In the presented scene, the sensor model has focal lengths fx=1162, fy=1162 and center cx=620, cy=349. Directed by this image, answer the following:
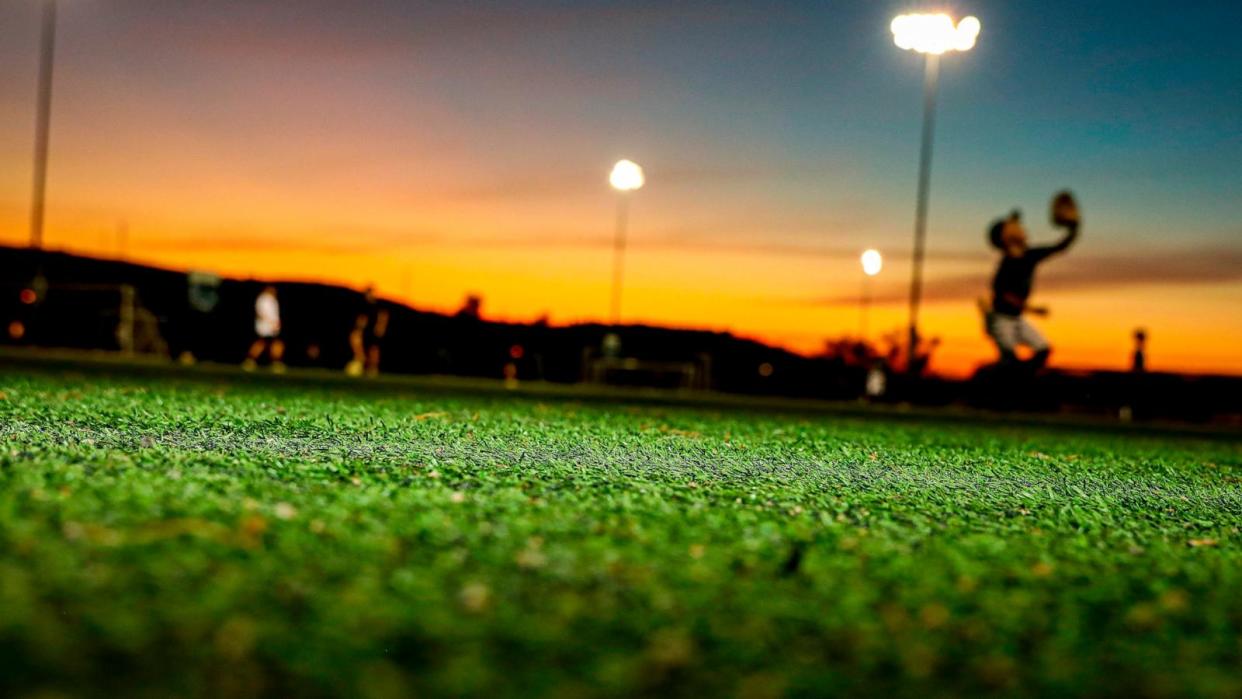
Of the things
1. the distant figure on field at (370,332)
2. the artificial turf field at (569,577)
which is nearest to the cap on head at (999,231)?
the artificial turf field at (569,577)

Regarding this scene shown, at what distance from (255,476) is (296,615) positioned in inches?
111

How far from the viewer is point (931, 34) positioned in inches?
1116

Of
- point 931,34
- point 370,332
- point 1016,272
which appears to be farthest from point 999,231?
point 370,332

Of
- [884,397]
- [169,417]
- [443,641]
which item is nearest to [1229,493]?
[443,641]

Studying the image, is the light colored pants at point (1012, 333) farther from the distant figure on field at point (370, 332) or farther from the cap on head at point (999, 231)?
the distant figure on field at point (370, 332)

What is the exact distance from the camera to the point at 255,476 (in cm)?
562

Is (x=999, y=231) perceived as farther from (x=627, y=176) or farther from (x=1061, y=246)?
(x=627, y=176)

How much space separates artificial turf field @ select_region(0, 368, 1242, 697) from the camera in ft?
8.77

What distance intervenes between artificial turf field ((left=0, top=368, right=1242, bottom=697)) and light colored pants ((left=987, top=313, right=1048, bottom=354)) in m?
9.35

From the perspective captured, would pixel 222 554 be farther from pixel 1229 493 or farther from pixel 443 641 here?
pixel 1229 493

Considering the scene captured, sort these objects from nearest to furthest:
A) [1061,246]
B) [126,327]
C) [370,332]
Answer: [1061,246]
[126,327]
[370,332]

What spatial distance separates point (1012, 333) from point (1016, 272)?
931mm

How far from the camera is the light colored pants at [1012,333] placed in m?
17.1

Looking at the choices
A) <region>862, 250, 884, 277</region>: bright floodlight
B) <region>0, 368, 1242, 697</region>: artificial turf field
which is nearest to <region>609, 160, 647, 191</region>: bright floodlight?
<region>862, 250, 884, 277</region>: bright floodlight
